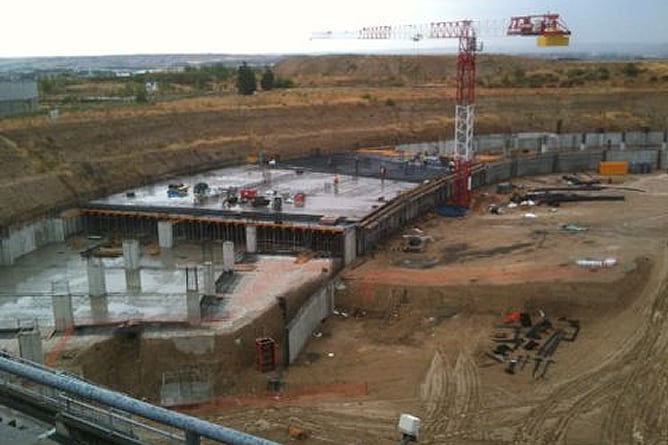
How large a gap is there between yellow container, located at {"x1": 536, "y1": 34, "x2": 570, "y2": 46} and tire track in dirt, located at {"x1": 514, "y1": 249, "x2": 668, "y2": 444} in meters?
30.0

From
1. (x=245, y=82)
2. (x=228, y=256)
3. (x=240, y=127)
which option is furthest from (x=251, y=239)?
(x=245, y=82)

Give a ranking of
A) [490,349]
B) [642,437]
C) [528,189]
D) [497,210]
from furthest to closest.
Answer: [528,189] < [497,210] < [490,349] < [642,437]

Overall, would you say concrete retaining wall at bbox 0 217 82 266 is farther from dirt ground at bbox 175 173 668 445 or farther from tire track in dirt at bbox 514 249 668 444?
tire track in dirt at bbox 514 249 668 444

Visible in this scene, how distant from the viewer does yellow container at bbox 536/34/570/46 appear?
5034 centimetres

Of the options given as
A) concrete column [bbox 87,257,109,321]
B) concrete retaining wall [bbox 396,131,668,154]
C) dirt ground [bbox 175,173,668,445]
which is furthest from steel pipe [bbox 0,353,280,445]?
concrete retaining wall [bbox 396,131,668,154]

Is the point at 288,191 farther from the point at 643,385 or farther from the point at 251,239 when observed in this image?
the point at 643,385

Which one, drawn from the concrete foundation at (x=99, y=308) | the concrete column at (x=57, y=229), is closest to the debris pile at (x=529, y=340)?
the concrete foundation at (x=99, y=308)

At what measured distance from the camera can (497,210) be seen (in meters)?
40.9

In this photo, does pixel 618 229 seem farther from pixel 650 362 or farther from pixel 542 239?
pixel 650 362

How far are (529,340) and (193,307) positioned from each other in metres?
11.2

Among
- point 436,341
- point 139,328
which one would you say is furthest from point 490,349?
point 139,328

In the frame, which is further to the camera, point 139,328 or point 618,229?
point 618,229

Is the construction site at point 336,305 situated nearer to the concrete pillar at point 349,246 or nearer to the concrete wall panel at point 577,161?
the concrete pillar at point 349,246

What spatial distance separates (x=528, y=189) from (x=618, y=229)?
36.2ft
